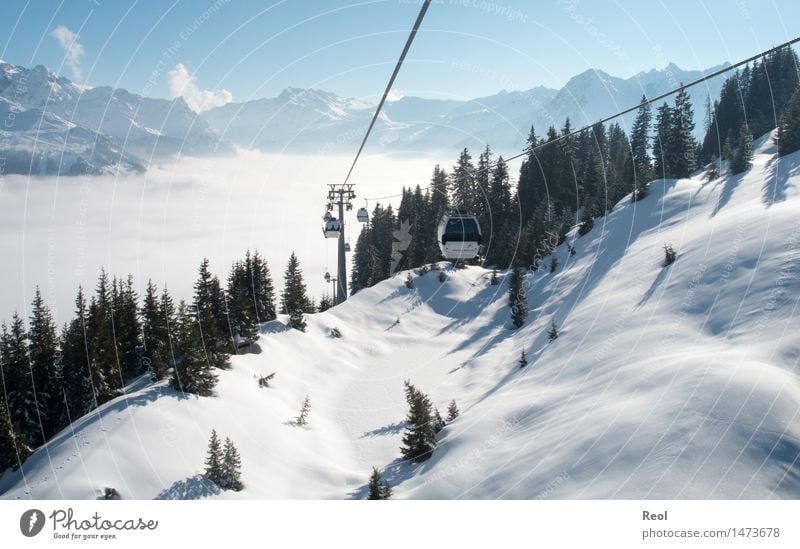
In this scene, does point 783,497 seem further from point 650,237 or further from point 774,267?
point 650,237

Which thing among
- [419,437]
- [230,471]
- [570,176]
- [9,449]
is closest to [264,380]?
[230,471]

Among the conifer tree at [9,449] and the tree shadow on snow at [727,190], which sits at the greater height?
the tree shadow on snow at [727,190]

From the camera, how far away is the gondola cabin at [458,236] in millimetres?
25344

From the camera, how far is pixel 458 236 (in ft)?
83.2

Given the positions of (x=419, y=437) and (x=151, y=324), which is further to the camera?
(x=151, y=324)

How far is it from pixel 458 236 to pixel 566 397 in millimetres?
10560

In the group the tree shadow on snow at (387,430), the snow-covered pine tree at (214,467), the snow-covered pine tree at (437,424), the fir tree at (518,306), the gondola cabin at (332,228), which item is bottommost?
the tree shadow on snow at (387,430)

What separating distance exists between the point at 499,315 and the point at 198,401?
122 feet

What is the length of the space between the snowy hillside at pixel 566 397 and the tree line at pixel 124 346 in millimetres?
2849

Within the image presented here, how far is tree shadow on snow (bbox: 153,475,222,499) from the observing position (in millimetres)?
22359

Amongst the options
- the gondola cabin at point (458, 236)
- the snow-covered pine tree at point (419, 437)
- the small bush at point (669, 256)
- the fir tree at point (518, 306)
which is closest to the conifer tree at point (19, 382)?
the snow-covered pine tree at point (419, 437)

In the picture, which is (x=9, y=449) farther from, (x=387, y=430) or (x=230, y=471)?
A: (x=387, y=430)

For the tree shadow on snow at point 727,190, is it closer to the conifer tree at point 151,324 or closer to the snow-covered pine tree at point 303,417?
the snow-covered pine tree at point 303,417

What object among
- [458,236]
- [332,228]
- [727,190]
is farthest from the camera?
[727,190]
